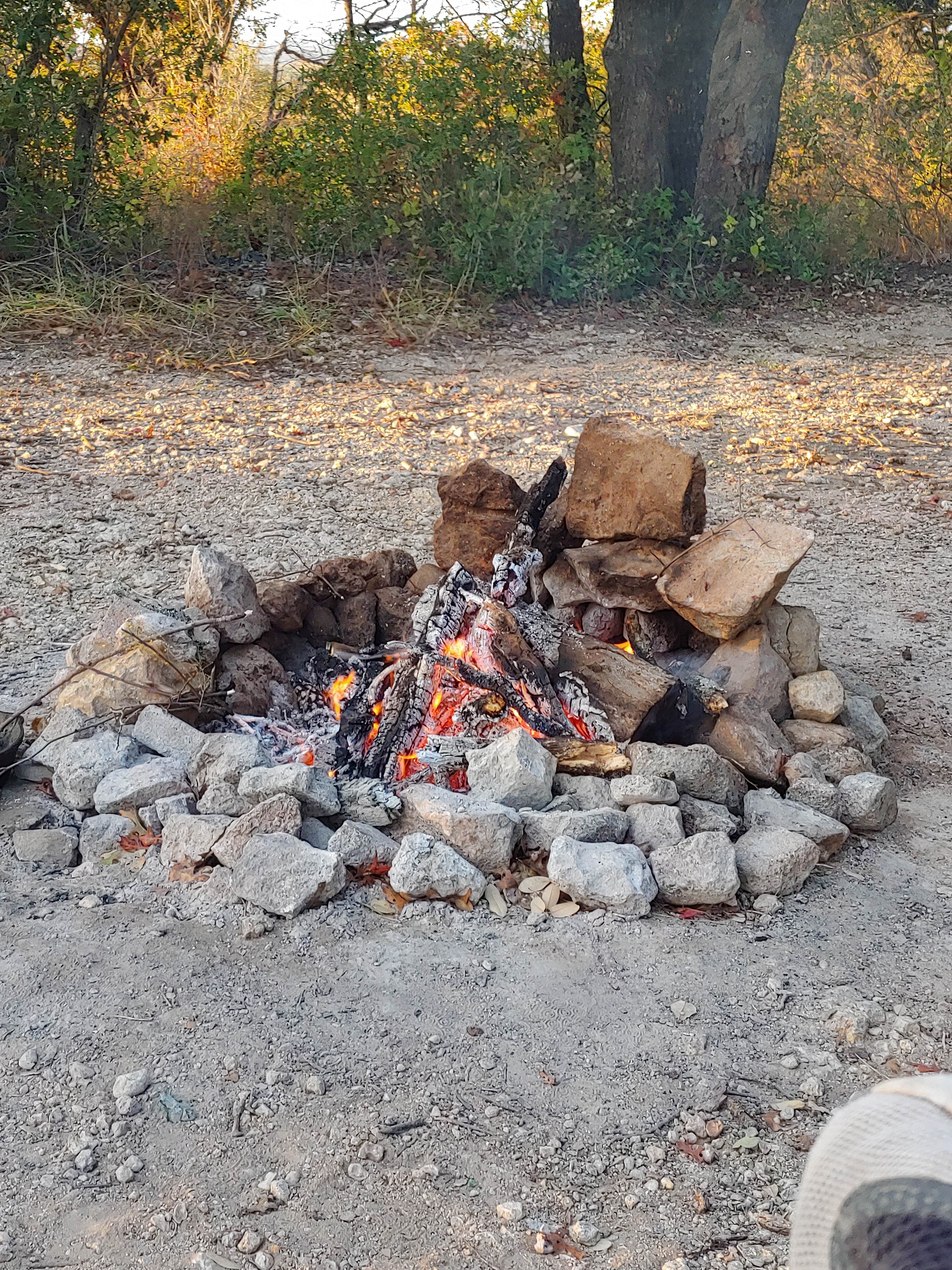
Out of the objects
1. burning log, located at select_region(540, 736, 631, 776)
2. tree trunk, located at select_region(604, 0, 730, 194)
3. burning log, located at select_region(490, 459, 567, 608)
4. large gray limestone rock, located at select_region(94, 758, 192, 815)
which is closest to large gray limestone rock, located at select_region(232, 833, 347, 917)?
large gray limestone rock, located at select_region(94, 758, 192, 815)

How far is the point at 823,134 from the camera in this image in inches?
437

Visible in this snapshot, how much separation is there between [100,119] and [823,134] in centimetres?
671

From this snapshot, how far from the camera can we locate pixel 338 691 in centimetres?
353

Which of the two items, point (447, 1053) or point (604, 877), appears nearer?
point (447, 1053)

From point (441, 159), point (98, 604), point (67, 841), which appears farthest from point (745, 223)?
point (67, 841)

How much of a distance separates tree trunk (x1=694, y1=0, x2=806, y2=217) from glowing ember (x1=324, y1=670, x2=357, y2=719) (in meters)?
7.82

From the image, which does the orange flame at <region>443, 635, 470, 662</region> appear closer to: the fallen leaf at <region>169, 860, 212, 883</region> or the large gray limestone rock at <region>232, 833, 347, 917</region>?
the large gray limestone rock at <region>232, 833, 347, 917</region>

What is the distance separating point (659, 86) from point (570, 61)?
0.85 meters

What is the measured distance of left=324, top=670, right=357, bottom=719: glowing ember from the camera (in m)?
3.48

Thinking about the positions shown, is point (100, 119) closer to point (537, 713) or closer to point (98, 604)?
point (98, 604)

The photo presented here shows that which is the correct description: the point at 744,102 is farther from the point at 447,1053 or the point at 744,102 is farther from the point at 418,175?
the point at 447,1053

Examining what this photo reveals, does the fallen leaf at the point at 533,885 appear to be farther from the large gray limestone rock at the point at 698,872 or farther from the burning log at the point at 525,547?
the burning log at the point at 525,547

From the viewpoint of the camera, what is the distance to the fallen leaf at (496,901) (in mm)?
2648

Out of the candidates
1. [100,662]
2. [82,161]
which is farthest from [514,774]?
[82,161]
